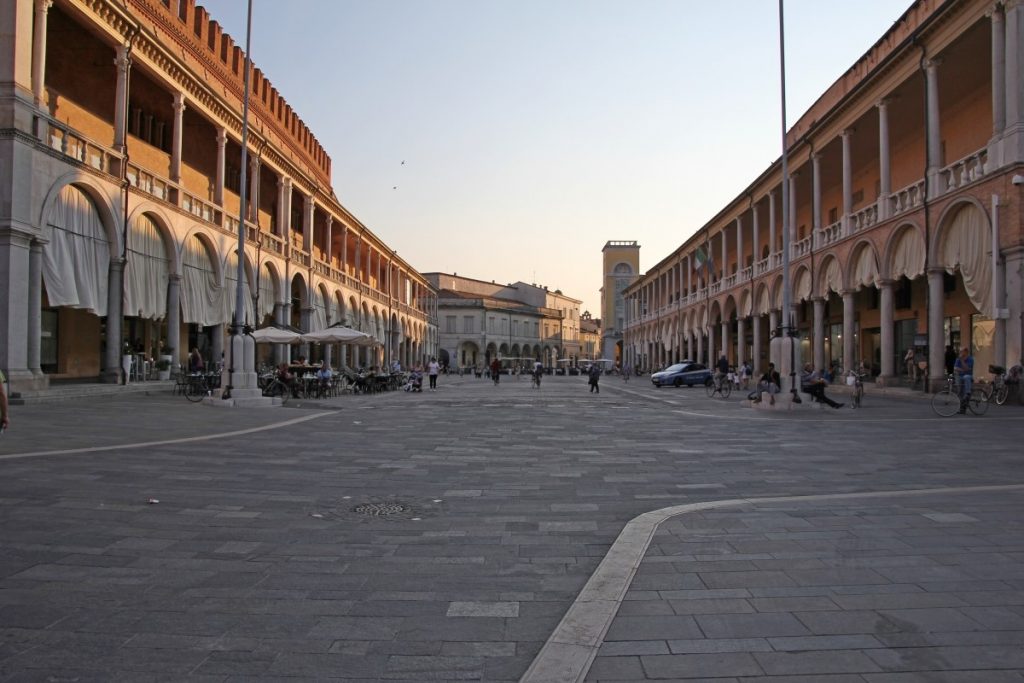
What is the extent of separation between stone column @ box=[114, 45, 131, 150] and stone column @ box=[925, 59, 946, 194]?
24.6m

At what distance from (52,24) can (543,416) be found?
18855mm

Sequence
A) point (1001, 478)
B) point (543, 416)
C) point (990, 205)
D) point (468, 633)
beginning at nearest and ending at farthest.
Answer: point (468, 633), point (1001, 478), point (543, 416), point (990, 205)

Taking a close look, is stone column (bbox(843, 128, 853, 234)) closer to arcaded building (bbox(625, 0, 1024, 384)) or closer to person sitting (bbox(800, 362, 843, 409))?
arcaded building (bbox(625, 0, 1024, 384))

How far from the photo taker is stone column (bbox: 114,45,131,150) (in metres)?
21.9

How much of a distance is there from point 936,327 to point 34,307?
25.1m

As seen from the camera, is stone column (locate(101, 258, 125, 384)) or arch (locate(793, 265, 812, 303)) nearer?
stone column (locate(101, 258, 125, 384))

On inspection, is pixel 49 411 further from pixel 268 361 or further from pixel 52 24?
pixel 268 361

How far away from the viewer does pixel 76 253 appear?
19562 mm

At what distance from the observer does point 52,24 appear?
70.7ft

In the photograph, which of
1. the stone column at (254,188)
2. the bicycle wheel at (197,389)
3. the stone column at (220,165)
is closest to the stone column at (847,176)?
the bicycle wheel at (197,389)

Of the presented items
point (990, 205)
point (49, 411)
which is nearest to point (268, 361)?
point (49, 411)

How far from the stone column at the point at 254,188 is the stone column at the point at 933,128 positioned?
27371mm

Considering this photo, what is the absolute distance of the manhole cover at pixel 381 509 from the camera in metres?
6.29

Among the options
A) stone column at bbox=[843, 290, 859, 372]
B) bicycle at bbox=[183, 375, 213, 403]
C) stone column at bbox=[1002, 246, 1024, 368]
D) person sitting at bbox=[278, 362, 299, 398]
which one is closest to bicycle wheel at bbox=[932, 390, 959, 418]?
stone column at bbox=[1002, 246, 1024, 368]
